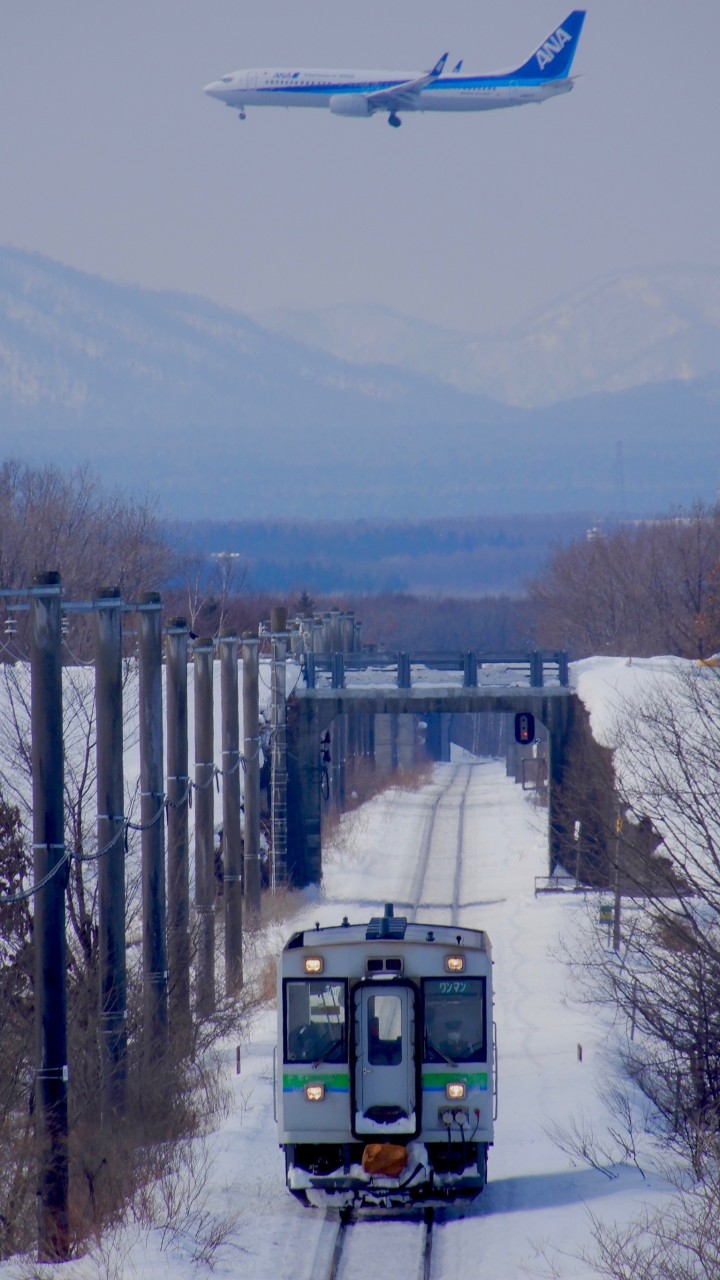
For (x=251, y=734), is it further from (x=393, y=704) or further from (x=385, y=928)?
(x=385, y=928)

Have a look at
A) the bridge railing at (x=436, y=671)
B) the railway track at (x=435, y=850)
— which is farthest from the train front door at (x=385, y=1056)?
the bridge railing at (x=436, y=671)

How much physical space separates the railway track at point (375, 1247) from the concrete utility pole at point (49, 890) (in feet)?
7.66

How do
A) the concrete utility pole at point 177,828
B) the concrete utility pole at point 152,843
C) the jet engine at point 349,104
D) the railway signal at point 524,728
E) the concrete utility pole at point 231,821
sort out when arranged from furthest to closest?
the jet engine at point 349,104
the railway signal at point 524,728
the concrete utility pole at point 231,821
the concrete utility pole at point 177,828
the concrete utility pole at point 152,843

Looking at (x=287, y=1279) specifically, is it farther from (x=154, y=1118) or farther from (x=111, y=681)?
(x=111, y=681)

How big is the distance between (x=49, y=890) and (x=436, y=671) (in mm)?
32346

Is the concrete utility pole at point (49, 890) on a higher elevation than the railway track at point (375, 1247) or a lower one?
higher

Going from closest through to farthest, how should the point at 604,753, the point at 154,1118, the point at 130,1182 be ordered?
the point at 130,1182 < the point at 154,1118 < the point at 604,753

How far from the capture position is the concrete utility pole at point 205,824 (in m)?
22.7

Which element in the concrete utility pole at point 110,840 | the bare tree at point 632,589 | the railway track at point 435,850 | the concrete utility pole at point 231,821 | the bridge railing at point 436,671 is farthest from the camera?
the bare tree at point 632,589

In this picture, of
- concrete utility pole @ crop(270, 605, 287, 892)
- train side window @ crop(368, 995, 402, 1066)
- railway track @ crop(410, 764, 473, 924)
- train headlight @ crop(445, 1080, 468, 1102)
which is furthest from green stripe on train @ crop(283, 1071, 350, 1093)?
concrete utility pole @ crop(270, 605, 287, 892)

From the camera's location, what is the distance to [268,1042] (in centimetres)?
2339

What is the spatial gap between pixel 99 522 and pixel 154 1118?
59.1 meters

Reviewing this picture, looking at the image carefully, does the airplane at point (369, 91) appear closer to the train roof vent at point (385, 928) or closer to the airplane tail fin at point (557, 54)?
the airplane tail fin at point (557, 54)

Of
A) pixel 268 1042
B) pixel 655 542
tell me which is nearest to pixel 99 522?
pixel 655 542
